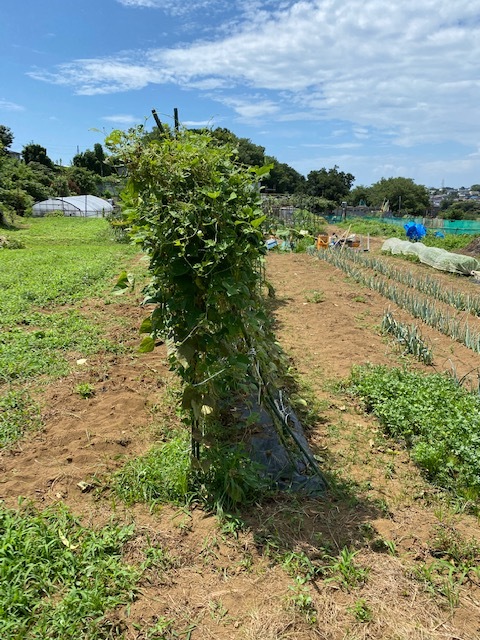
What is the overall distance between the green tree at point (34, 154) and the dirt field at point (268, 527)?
52.1 metres

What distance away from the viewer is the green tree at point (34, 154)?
4975cm

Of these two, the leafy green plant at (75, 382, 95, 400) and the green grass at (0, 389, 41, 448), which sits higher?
the leafy green plant at (75, 382, 95, 400)

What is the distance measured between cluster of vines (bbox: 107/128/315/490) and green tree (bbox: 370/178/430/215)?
5682 cm

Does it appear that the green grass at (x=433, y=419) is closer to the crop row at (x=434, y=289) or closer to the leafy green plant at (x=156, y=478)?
the leafy green plant at (x=156, y=478)

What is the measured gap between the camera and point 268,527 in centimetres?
267

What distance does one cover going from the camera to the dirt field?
2117 mm

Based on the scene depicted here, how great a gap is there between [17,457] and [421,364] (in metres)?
4.20

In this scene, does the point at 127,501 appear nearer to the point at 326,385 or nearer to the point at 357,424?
the point at 357,424

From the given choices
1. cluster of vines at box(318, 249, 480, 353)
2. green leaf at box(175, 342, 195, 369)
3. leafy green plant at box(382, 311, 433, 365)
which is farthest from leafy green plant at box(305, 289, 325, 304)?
green leaf at box(175, 342, 195, 369)

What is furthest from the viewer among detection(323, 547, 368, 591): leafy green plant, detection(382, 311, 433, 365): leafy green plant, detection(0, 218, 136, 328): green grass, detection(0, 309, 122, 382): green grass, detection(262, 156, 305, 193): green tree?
detection(262, 156, 305, 193): green tree

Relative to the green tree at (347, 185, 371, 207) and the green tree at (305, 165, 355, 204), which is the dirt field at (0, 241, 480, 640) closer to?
the green tree at (305, 165, 355, 204)

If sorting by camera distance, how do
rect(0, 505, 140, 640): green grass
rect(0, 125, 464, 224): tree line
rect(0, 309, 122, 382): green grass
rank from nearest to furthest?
1. rect(0, 505, 140, 640): green grass
2. rect(0, 309, 122, 382): green grass
3. rect(0, 125, 464, 224): tree line

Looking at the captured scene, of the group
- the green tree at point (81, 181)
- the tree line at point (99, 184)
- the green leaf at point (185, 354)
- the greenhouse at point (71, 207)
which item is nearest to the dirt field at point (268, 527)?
the green leaf at point (185, 354)

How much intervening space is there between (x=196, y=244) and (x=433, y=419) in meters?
2.37
